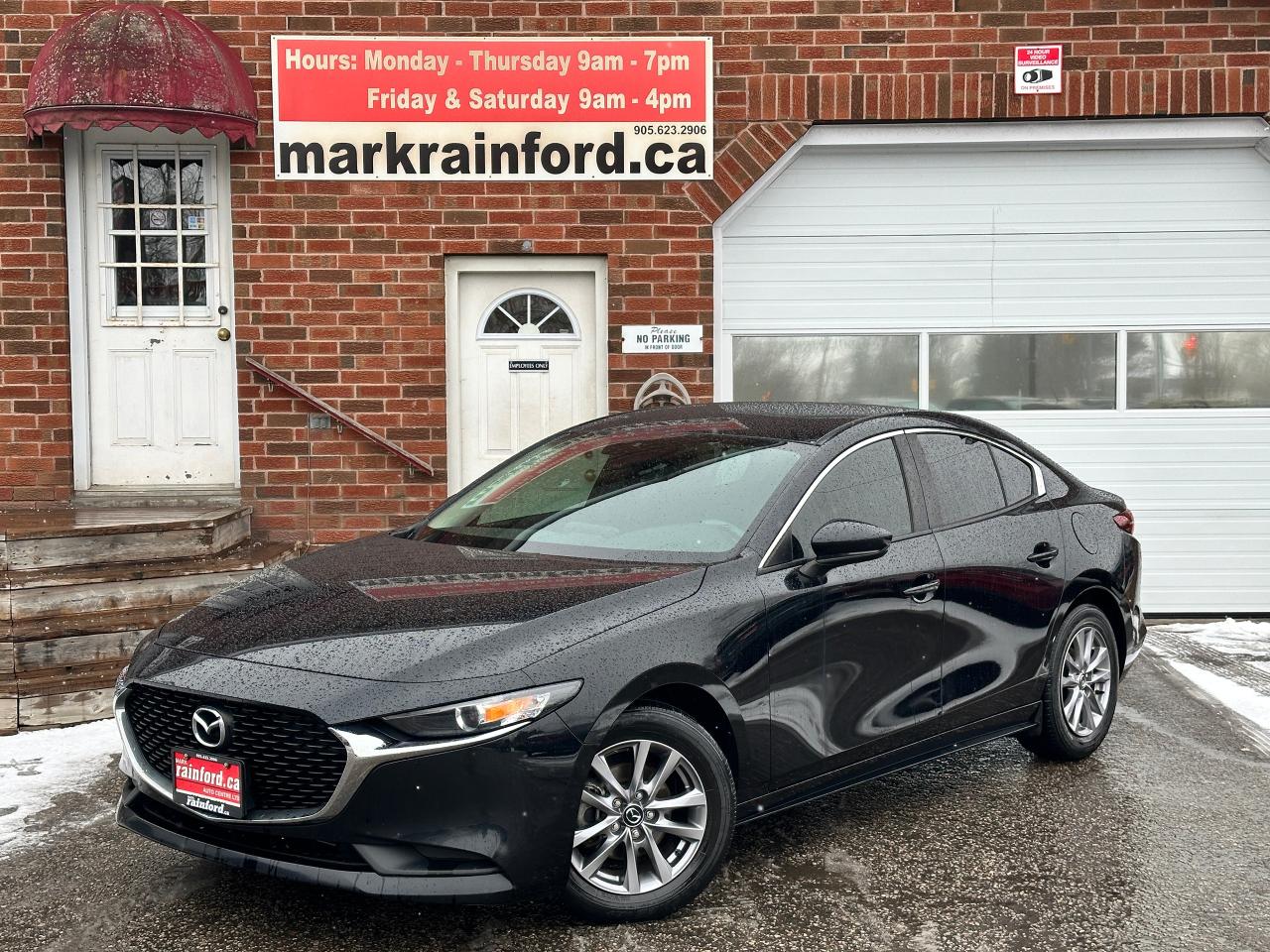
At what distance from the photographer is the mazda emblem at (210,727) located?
12.3 ft

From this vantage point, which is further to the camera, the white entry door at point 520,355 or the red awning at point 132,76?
the white entry door at point 520,355

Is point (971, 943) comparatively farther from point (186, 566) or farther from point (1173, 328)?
point (1173, 328)

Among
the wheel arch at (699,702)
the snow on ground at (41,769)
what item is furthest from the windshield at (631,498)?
the snow on ground at (41,769)

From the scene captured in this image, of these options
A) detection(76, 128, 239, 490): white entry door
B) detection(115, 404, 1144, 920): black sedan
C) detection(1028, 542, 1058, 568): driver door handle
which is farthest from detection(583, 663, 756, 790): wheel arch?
detection(76, 128, 239, 490): white entry door

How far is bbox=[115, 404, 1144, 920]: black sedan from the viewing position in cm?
359

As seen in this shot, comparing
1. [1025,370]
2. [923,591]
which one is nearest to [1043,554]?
[923,591]

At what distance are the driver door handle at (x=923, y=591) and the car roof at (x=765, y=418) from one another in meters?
0.62

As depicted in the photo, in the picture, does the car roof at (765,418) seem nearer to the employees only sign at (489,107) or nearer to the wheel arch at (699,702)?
the wheel arch at (699,702)

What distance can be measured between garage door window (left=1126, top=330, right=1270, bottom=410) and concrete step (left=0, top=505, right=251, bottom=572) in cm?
632

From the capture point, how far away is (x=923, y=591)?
4.82 metres

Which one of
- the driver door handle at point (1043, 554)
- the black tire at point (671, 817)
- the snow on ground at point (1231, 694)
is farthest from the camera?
the snow on ground at point (1231, 694)

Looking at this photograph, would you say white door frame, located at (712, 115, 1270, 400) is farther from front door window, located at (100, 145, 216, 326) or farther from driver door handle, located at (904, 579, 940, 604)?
driver door handle, located at (904, 579, 940, 604)

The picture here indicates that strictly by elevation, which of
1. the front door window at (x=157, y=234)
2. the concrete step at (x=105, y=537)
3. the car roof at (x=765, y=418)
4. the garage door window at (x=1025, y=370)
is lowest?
the concrete step at (x=105, y=537)

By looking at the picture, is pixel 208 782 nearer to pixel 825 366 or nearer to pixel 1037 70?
pixel 825 366
